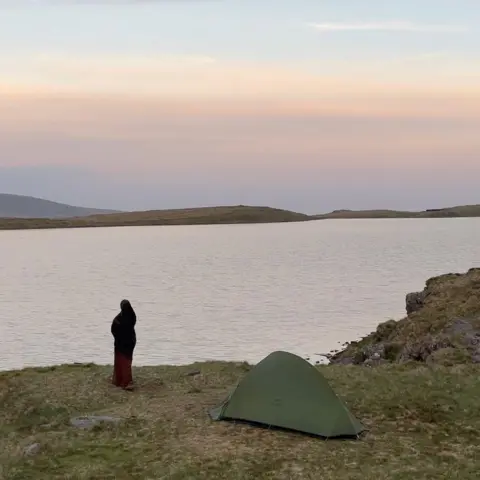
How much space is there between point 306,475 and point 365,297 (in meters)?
47.3

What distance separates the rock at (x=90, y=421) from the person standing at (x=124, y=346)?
3.14m

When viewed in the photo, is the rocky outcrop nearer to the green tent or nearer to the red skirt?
the green tent

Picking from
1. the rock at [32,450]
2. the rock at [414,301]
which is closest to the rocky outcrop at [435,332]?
the rock at [414,301]

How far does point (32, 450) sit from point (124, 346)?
5.48 m

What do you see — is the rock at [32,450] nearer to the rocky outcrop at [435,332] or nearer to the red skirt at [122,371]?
the red skirt at [122,371]

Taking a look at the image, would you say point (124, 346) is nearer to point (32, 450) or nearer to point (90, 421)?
point (90, 421)

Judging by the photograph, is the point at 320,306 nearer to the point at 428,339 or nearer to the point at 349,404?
the point at 428,339

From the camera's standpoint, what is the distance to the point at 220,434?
13.5m

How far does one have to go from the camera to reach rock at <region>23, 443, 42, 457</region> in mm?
12695

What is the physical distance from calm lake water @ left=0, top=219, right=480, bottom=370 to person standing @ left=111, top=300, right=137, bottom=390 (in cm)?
1262

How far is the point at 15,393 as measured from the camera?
59.6ft

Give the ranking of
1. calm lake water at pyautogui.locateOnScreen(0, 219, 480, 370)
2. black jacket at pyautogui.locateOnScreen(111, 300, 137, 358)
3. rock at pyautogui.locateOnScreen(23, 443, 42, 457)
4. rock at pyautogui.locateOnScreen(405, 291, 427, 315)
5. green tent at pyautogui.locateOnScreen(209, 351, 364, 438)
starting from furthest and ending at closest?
rock at pyautogui.locateOnScreen(405, 291, 427, 315) → calm lake water at pyautogui.locateOnScreen(0, 219, 480, 370) → black jacket at pyautogui.locateOnScreen(111, 300, 137, 358) → green tent at pyautogui.locateOnScreen(209, 351, 364, 438) → rock at pyautogui.locateOnScreen(23, 443, 42, 457)

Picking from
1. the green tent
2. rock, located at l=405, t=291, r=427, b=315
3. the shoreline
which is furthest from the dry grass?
rock, located at l=405, t=291, r=427, b=315

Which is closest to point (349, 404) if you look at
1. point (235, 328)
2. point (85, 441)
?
point (85, 441)
